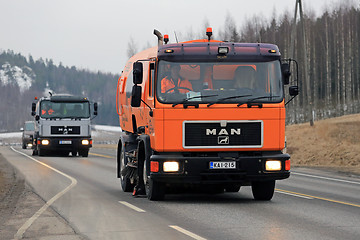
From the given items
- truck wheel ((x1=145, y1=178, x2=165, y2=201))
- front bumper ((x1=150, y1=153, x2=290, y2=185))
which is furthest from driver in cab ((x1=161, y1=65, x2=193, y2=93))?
truck wheel ((x1=145, y1=178, x2=165, y2=201))

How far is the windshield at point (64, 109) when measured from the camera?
34719 millimetres

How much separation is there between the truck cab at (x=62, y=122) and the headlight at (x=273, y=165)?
22875 mm

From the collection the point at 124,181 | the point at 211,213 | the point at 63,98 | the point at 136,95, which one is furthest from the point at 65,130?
the point at 211,213

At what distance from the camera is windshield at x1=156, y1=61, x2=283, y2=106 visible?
1282 cm

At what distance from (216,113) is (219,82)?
62 cm

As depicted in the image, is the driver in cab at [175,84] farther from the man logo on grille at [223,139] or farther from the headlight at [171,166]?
the headlight at [171,166]

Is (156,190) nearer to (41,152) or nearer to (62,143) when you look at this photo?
(62,143)

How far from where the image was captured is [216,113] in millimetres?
12711

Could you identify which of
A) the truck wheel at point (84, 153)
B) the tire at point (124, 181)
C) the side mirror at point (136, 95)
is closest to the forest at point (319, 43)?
the truck wheel at point (84, 153)

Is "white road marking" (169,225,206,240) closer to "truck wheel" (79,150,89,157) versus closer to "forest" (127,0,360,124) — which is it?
"truck wheel" (79,150,89,157)

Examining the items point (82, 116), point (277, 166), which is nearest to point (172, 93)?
point (277, 166)

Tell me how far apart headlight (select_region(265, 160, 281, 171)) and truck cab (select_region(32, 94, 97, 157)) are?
2288 centimetres

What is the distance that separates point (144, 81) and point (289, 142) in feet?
90.4

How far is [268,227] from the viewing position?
9938mm
